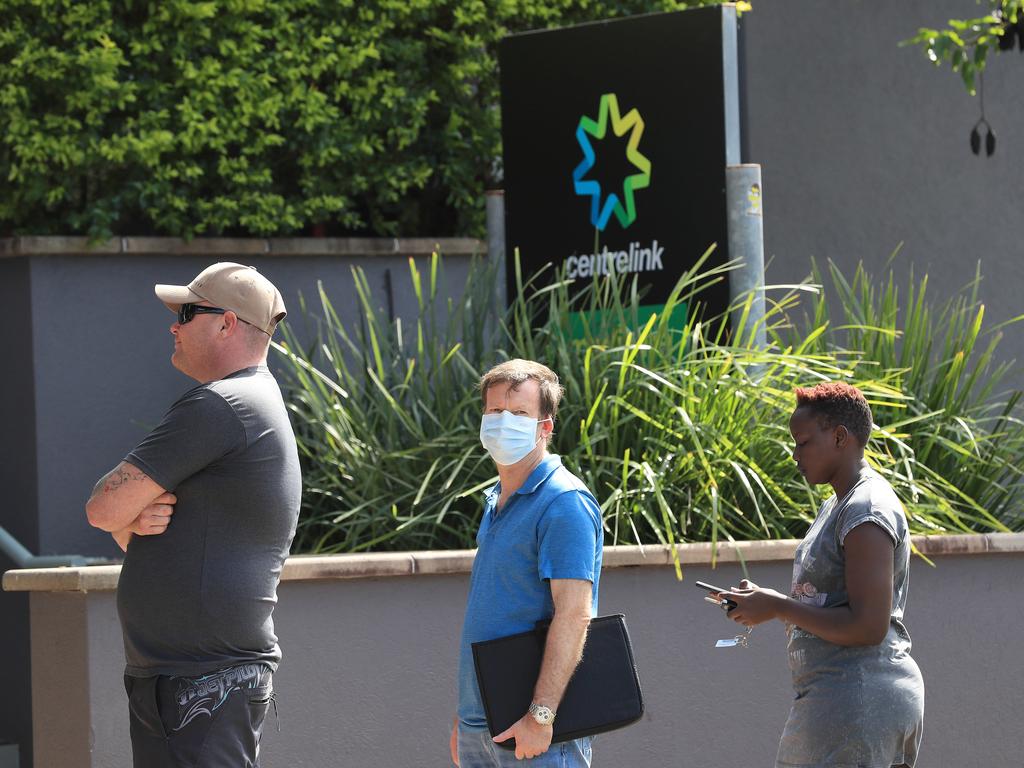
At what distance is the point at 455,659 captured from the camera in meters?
5.74

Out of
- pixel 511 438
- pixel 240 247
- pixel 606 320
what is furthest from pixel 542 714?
pixel 240 247

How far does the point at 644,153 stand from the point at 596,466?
6.73ft

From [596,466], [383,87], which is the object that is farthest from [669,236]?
[383,87]

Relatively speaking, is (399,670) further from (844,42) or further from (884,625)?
(844,42)

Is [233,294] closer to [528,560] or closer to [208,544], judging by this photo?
[208,544]

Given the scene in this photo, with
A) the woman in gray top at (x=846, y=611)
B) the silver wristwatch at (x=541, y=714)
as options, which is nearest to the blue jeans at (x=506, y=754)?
the silver wristwatch at (x=541, y=714)

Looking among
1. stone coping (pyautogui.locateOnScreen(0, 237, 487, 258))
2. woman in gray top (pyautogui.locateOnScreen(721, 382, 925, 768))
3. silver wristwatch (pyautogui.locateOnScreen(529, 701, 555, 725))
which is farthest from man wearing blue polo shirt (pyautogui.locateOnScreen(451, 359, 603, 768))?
stone coping (pyautogui.locateOnScreen(0, 237, 487, 258))

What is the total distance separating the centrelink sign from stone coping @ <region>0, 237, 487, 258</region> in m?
0.73

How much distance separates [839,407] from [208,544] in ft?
5.44

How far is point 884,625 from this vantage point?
12.0 ft

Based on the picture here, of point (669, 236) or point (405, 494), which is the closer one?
point (405, 494)

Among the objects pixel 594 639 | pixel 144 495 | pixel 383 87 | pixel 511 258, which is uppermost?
pixel 383 87

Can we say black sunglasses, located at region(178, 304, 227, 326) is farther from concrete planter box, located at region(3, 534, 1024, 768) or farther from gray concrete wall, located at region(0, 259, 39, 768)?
gray concrete wall, located at region(0, 259, 39, 768)

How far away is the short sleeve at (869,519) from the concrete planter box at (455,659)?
2.05 metres
